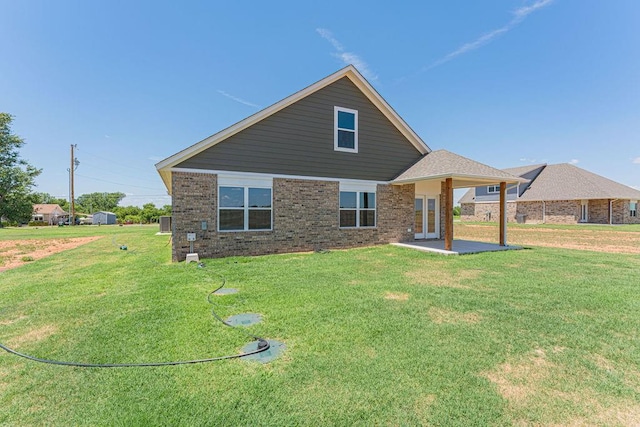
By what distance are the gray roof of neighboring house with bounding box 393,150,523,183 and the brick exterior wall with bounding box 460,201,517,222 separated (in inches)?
978

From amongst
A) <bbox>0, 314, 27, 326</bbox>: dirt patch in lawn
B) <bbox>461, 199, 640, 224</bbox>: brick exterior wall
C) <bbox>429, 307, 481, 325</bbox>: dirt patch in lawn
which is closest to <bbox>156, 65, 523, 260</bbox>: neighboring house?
<bbox>0, 314, 27, 326</bbox>: dirt patch in lawn

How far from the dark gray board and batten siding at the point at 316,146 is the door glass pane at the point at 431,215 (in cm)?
254

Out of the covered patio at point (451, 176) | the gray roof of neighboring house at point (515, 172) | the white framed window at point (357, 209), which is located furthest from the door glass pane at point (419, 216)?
the gray roof of neighboring house at point (515, 172)

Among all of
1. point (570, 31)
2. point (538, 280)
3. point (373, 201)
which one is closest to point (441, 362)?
point (538, 280)

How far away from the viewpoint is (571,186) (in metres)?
29.8

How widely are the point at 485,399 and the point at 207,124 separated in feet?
76.2

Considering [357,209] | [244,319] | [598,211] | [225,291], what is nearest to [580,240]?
[357,209]

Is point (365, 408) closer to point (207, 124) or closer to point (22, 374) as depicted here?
point (22, 374)

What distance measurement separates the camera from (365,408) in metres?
2.39

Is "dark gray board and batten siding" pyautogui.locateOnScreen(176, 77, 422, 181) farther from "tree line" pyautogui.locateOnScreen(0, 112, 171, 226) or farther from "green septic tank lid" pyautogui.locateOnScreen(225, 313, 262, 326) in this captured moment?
"tree line" pyautogui.locateOnScreen(0, 112, 171, 226)

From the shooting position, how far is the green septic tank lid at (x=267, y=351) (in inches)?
127

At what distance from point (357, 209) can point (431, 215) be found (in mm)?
4856

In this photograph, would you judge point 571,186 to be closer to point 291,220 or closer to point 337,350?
point 291,220

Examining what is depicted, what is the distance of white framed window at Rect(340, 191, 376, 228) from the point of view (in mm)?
12299
